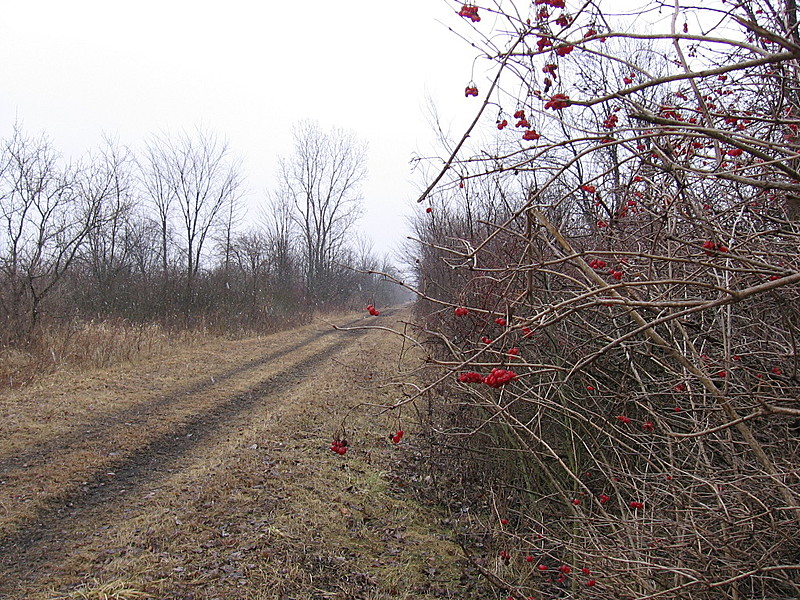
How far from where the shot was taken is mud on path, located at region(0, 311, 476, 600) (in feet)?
13.0

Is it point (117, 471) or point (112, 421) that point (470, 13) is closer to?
point (117, 471)

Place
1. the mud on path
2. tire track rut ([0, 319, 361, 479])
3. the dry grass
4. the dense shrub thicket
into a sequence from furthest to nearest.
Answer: the dry grass → tire track rut ([0, 319, 361, 479]) → the mud on path → the dense shrub thicket

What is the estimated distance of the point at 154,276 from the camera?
59.0ft

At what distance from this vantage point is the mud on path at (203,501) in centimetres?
396

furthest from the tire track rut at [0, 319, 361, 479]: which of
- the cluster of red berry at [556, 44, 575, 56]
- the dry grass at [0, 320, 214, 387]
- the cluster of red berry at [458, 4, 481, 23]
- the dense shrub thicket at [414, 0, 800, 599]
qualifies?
the cluster of red berry at [556, 44, 575, 56]

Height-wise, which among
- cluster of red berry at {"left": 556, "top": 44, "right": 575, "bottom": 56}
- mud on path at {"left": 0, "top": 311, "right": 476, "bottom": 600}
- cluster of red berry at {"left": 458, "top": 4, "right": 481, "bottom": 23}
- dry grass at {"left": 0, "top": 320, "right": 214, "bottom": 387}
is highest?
cluster of red berry at {"left": 458, "top": 4, "right": 481, "bottom": 23}

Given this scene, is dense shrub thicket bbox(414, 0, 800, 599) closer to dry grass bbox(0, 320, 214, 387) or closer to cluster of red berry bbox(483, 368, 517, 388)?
cluster of red berry bbox(483, 368, 517, 388)

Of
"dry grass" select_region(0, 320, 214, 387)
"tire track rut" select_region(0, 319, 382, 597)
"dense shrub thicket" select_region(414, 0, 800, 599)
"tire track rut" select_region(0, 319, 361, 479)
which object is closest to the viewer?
"dense shrub thicket" select_region(414, 0, 800, 599)

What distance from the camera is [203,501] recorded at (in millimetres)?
5117

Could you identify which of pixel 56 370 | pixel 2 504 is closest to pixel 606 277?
pixel 2 504

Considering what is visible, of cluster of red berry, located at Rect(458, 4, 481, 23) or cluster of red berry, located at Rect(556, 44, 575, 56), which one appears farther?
cluster of red berry, located at Rect(458, 4, 481, 23)

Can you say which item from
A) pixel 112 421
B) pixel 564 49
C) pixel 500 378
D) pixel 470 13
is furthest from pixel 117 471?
pixel 564 49

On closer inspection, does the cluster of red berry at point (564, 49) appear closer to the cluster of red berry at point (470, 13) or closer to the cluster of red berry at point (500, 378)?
the cluster of red berry at point (470, 13)

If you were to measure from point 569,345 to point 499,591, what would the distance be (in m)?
1.97
